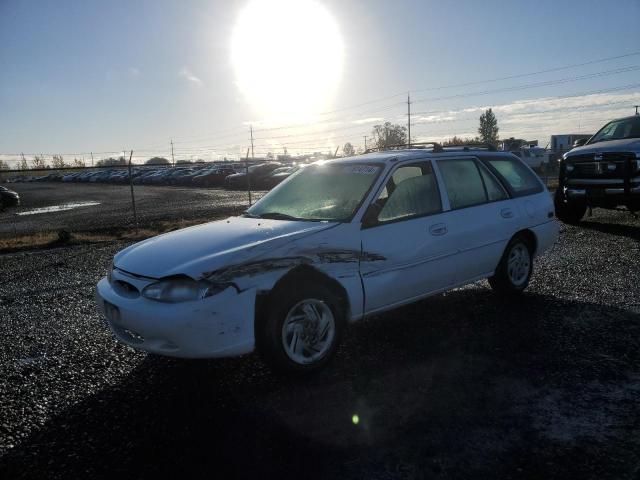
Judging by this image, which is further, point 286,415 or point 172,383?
point 172,383

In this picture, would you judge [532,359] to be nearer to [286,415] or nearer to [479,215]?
[479,215]

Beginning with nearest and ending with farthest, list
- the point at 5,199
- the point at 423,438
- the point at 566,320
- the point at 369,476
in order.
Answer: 1. the point at 369,476
2. the point at 423,438
3. the point at 566,320
4. the point at 5,199

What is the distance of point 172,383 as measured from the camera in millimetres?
3607

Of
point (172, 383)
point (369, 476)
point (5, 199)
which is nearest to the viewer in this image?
point (369, 476)

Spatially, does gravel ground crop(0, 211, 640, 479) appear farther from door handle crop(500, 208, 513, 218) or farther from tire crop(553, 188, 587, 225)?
tire crop(553, 188, 587, 225)

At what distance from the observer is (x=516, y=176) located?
550cm

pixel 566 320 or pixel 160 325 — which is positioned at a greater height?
pixel 160 325

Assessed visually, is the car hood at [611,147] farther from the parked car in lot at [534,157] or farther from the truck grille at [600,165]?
the parked car in lot at [534,157]

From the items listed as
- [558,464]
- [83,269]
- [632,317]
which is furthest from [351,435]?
[83,269]

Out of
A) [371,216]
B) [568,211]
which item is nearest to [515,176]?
[371,216]

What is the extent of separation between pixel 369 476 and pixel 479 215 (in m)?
2.97

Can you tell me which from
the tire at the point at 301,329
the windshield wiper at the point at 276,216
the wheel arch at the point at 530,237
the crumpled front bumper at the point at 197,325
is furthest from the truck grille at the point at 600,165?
the crumpled front bumper at the point at 197,325

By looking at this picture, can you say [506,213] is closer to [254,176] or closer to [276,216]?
[276,216]

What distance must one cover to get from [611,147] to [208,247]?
896 centimetres
